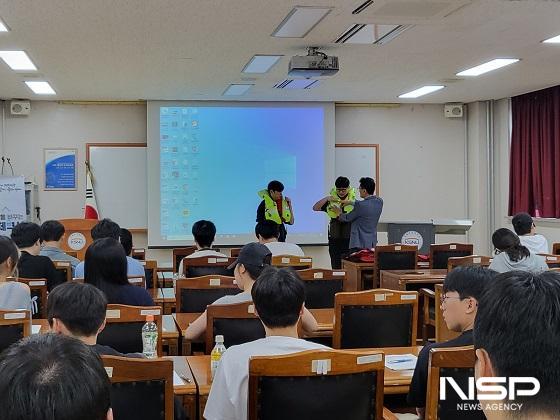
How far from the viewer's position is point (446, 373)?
92.8 inches

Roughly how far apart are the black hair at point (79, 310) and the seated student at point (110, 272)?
1157mm

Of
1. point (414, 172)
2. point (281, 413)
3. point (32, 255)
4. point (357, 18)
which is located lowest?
point (281, 413)

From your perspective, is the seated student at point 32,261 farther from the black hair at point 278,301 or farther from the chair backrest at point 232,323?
the black hair at point 278,301

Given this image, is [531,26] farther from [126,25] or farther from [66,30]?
[66,30]

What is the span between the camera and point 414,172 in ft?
36.2

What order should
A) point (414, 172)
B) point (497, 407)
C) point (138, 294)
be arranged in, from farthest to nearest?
1. point (414, 172)
2. point (138, 294)
3. point (497, 407)

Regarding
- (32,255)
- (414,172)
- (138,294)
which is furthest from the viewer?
(414,172)

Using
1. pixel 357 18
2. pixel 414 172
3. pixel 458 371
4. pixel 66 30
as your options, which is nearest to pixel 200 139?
pixel 414 172

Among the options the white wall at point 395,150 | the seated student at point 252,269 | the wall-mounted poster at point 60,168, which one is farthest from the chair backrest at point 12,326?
the wall-mounted poster at point 60,168

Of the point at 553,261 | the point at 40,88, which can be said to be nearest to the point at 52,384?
the point at 553,261

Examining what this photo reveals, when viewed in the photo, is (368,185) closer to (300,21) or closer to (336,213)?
(336,213)

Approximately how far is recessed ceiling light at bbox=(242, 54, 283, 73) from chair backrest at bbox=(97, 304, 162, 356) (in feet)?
13.7

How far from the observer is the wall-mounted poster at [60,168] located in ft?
33.1

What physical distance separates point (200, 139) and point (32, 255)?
5116 mm
